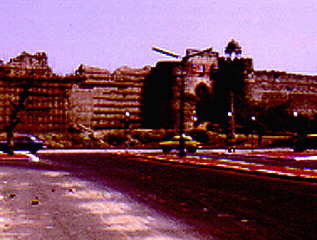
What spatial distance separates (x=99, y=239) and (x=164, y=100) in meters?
64.9

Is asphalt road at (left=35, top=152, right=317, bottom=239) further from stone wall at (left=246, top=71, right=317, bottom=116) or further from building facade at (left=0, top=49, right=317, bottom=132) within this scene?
stone wall at (left=246, top=71, right=317, bottom=116)

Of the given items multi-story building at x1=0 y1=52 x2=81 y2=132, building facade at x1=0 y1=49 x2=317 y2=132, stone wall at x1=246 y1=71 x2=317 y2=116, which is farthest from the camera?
stone wall at x1=246 y1=71 x2=317 y2=116

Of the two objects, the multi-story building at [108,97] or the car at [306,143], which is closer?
the car at [306,143]

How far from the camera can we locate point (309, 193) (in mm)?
11156

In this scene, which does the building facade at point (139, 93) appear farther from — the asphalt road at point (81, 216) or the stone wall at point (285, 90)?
the asphalt road at point (81, 216)

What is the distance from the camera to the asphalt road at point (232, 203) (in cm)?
690

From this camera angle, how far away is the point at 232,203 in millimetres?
9594

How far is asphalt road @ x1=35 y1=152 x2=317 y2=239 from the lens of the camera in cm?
690

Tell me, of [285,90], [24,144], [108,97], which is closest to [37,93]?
[108,97]

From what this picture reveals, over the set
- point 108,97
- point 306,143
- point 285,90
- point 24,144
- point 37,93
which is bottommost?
point 306,143

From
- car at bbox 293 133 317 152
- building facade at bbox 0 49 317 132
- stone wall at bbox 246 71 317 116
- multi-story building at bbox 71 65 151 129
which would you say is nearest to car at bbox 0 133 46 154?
car at bbox 293 133 317 152

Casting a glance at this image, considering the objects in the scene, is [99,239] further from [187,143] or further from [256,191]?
[187,143]

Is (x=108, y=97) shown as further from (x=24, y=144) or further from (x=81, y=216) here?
(x=81, y=216)

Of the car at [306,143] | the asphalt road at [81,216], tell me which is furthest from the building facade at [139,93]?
the asphalt road at [81,216]
